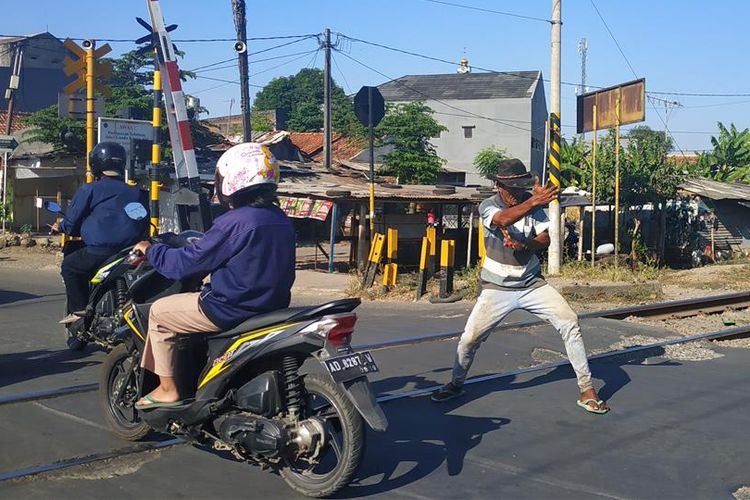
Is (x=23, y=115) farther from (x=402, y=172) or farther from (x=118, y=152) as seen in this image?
(x=118, y=152)

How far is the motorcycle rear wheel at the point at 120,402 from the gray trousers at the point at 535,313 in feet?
8.09

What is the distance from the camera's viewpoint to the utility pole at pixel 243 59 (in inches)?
A: 937

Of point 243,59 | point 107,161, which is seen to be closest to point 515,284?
point 107,161

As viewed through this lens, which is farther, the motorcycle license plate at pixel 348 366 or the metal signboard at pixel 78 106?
the metal signboard at pixel 78 106

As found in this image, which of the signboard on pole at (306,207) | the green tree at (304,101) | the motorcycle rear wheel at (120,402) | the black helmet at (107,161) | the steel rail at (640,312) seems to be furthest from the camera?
the green tree at (304,101)

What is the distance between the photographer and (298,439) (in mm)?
4219

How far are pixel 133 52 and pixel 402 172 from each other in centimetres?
1102

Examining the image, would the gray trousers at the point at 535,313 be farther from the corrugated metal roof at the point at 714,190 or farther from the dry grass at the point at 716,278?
the corrugated metal roof at the point at 714,190

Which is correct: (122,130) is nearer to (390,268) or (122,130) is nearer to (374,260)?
(374,260)

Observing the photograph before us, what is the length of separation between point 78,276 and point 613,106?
14.8 metres

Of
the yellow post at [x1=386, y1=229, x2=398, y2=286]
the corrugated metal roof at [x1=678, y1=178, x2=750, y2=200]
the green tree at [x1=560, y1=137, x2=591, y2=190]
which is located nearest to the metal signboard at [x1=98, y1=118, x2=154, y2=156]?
the yellow post at [x1=386, y1=229, x2=398, y2=286]

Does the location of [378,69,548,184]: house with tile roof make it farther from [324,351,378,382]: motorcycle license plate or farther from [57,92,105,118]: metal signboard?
[324,351,378,382]: motorcycle license plate

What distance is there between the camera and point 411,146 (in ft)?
107

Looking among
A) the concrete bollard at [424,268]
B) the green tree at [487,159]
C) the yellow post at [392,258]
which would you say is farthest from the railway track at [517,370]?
the green tree at [487,159]
